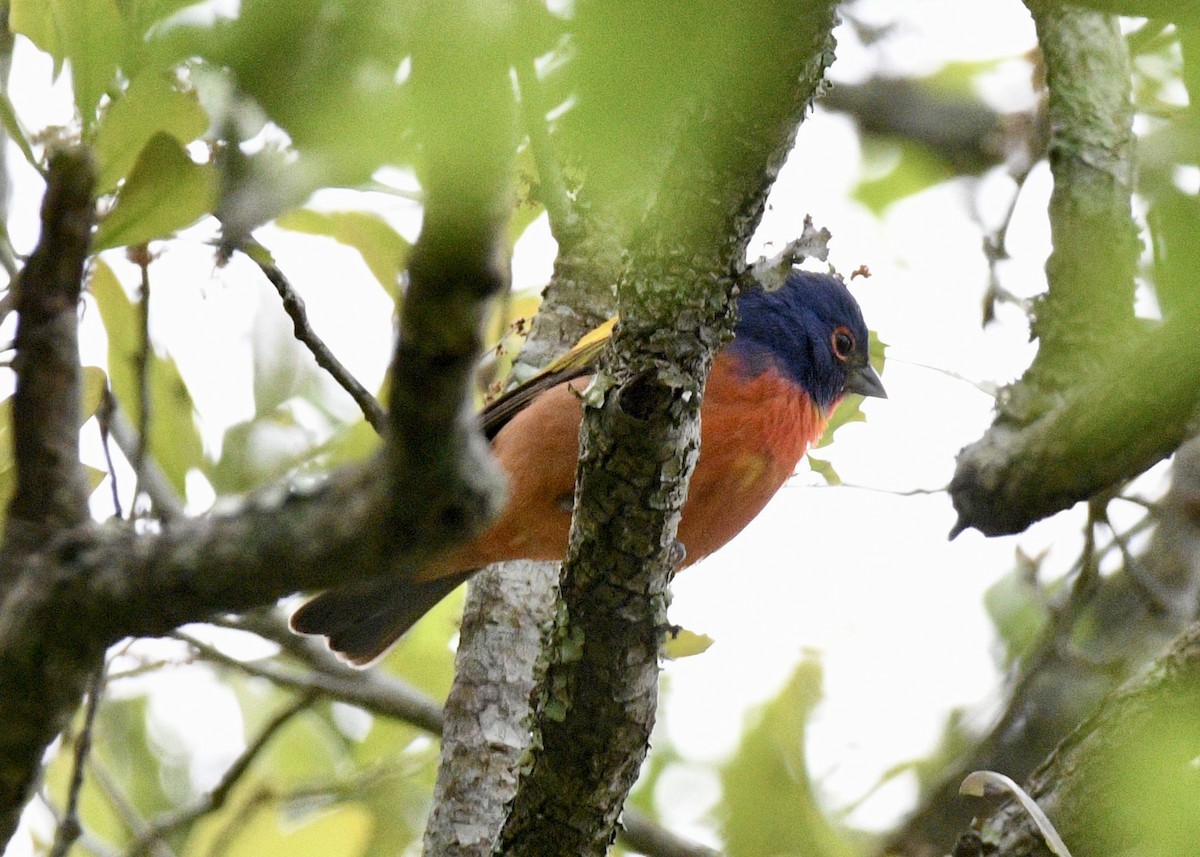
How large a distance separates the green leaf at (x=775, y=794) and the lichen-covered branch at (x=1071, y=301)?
1.86 meters

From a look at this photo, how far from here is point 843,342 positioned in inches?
223

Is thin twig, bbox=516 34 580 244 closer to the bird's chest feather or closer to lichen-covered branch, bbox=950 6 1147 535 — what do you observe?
the bird's chest feather

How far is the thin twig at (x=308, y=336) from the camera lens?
280cm

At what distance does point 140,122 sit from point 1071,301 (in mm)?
3375

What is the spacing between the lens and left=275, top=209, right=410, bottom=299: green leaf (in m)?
4.55

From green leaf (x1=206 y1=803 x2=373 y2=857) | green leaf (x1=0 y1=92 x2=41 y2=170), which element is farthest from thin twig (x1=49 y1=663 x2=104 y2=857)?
green leaf (x1=206 y1=803 x2=373 y2=857)

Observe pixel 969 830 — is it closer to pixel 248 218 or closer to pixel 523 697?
pixel 523 697

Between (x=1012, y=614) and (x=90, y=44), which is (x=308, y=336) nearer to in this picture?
(x=90, y=44)

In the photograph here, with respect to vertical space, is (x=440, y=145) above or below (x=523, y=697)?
above

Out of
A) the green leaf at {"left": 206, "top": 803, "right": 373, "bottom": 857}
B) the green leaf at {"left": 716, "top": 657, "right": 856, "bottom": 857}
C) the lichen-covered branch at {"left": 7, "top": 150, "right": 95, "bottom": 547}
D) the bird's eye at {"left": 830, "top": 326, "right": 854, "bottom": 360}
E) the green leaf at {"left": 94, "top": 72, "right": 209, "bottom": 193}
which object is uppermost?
the green leaf at {"left": 94, "top": 72, "right": 209, "bottom": 193}

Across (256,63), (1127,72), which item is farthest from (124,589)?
(1127,72)

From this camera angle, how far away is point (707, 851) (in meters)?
4.77

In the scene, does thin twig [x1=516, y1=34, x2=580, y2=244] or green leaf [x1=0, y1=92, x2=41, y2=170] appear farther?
thin twig [x1=516, y1=34, x2=580, y2=244]

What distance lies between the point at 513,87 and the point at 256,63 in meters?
0.31
